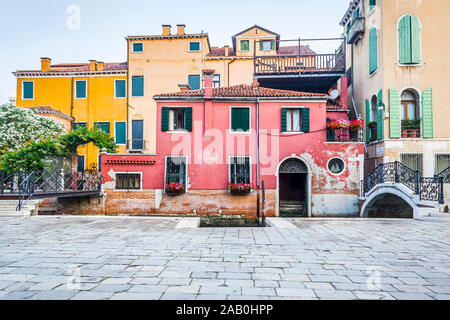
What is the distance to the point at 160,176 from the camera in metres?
13.9

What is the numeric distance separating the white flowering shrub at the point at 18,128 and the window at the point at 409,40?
20.5 meters

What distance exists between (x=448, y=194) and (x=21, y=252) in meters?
14.0

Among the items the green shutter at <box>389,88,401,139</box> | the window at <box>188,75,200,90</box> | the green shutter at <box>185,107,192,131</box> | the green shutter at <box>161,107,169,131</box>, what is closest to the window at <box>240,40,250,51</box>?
the window at <box>188,75,200,90</box>

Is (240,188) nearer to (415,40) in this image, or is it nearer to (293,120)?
(293,120)

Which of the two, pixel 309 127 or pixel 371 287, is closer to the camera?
pixel 371 287

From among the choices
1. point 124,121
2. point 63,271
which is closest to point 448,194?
point 63,271

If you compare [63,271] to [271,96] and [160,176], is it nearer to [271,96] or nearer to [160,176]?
[160,176]

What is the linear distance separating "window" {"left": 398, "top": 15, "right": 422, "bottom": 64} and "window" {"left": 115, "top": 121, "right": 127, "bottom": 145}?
17869 mm

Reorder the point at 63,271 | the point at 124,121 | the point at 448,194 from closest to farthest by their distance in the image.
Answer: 1. the point at 63,271
2. the point at 448,194
3. the point at 124,121

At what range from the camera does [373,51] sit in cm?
1406

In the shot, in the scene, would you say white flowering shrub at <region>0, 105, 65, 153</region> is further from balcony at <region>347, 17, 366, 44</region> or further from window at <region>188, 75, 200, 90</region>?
balcony at <region>347, 17, 366, 44</region>

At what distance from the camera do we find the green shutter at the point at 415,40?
1289 cm

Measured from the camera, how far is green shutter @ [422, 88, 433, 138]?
12.6 meters

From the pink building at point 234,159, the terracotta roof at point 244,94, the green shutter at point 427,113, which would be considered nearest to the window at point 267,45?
the terracotta roof at point 244,94
